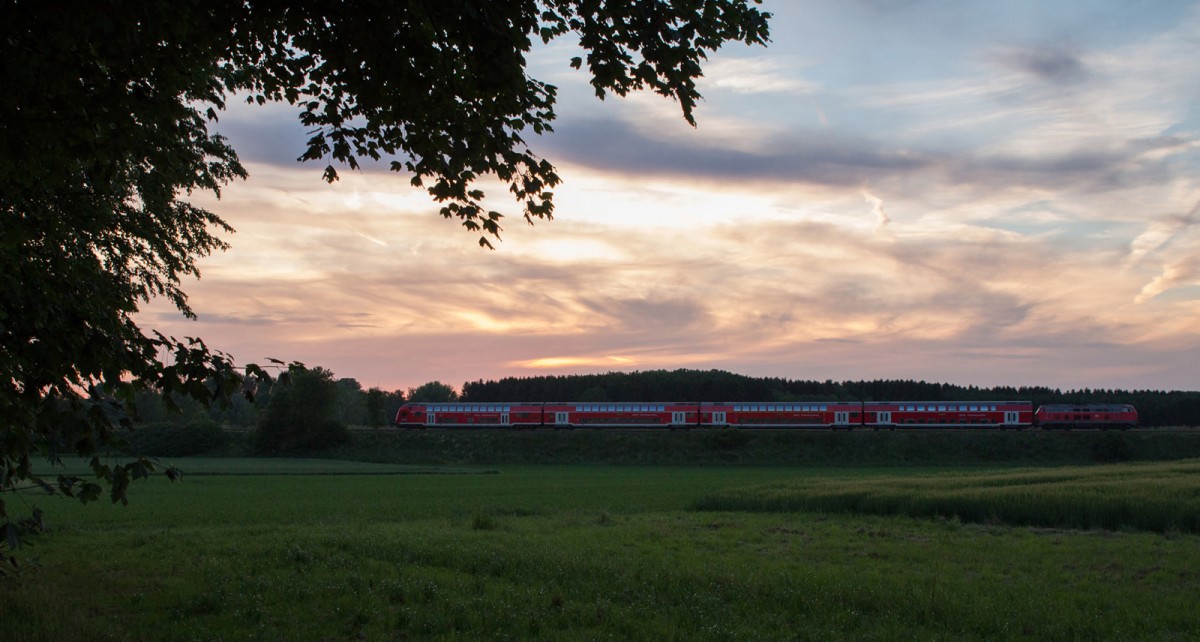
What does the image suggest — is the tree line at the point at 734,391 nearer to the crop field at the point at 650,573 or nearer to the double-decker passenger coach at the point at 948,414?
the double-decker passenger coach at the point at 948,414

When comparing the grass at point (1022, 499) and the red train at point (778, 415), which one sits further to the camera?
the red train at point (778, 415)

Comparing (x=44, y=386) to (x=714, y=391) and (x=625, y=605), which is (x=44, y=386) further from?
(x=714, y=391)

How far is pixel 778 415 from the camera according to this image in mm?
84312

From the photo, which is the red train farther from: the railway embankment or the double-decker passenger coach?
the railway embankment

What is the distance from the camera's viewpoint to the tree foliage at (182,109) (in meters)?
8.38

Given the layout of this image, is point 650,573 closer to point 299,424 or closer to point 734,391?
point 299,424

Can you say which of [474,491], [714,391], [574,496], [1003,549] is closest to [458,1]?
[1003,549]

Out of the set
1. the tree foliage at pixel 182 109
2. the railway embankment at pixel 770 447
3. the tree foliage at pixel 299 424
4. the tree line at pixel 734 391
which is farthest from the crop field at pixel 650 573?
the tree line at pixel 734 391

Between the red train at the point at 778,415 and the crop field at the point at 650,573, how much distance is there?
53.2 meters

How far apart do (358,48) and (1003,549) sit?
1660 centimetres

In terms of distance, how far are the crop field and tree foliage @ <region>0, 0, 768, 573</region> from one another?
3.35m

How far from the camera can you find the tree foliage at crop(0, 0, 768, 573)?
27.5 ft

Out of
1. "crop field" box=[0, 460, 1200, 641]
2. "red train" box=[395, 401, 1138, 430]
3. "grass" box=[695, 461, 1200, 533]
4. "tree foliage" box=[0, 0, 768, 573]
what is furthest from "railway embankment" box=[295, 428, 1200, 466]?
"tree foliage" box=[0, 0, 768, 573]

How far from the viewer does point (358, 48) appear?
369 inches
